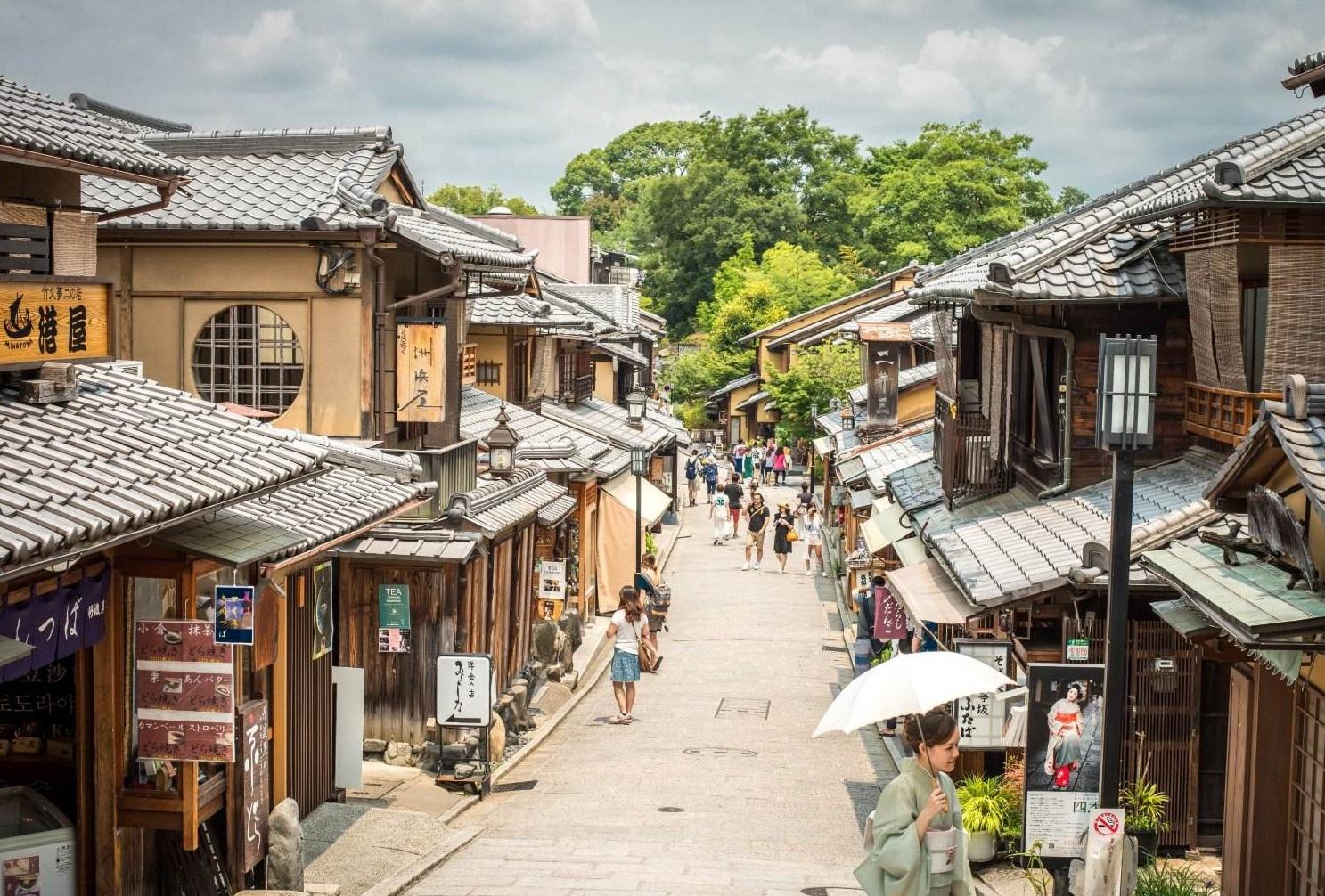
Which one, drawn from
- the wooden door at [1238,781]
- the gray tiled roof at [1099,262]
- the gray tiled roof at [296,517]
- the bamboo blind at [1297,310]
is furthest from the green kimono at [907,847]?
the gray tiled roof at [1099,262]

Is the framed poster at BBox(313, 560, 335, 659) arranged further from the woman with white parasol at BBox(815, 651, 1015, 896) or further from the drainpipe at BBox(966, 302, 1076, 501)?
the drainpipe at BBox(966, 302, 1076, 501)

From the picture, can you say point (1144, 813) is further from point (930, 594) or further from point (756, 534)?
point (756, 534)

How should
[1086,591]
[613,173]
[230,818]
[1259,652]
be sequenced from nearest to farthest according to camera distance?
[1259,652], [230,818], [1086,591], [613,173]

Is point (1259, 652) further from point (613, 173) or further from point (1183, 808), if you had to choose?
point (613, 173)

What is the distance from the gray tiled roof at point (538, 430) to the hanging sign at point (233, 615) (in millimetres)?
15203

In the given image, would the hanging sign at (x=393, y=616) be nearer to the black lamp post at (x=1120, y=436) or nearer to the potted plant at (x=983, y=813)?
the potted plant at (x=983, y=813)

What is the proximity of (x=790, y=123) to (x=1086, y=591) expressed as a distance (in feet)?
265

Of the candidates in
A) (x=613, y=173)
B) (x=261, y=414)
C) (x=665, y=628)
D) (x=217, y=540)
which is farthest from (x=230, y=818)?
(x=613, y=173)

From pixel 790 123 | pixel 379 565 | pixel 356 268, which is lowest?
pixel 379 565

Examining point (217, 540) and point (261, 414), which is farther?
point (261, 414)

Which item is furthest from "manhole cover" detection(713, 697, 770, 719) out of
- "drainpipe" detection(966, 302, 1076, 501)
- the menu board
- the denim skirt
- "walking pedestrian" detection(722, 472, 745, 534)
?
A: "walking pedestrian" detection(722, 472, 745, 534)

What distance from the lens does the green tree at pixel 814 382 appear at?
184ft

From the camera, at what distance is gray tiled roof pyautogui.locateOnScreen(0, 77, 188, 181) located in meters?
9.94

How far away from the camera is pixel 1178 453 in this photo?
17.1 meters
